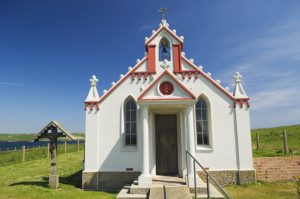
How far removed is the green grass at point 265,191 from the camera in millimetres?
9781

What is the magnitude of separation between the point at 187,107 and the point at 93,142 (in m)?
5.22

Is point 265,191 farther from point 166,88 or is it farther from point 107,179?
point 107,179

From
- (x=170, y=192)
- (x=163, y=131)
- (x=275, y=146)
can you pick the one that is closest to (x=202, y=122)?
(x=163, y=131)

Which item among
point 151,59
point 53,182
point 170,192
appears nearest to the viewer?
point 170,192

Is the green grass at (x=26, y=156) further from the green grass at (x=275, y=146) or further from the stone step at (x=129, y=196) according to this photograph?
the green grass at (x=275, y=146)

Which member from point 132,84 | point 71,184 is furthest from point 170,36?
point 71,184

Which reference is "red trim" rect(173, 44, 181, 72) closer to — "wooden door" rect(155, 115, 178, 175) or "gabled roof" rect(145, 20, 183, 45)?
"gabled roof" rect(145, 20, 183, 45)

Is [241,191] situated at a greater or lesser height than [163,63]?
lesser

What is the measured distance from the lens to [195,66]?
12.9 m

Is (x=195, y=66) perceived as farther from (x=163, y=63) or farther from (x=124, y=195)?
(x=124, y=195)

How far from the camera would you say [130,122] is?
498 inches

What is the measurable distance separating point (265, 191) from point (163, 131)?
537 cm

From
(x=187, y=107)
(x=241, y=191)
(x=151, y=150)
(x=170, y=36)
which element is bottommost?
(x=241, y=191)

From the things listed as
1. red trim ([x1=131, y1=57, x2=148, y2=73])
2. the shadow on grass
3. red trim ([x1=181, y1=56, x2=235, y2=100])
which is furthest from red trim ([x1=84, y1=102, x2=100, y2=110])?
red trim ([x1=181, y1=56, x2=235, y2=100])
